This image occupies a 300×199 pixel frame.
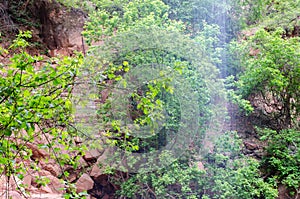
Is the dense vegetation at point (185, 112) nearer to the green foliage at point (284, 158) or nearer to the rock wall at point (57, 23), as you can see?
the green foliage at point (284, 158)

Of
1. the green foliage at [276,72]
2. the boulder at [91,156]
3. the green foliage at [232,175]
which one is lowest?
the boulder at [91,156]

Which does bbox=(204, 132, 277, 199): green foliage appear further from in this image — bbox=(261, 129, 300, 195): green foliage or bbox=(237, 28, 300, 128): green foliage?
bbox=(237, 28, 300, 128): green foliage

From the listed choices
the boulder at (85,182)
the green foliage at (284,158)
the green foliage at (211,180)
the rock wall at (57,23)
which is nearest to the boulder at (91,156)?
the boulder at (85,182)

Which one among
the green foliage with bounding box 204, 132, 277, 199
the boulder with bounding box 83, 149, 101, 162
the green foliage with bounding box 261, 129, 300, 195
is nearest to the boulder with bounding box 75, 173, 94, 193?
the boulder with bounding box 83, 149, 101, 162

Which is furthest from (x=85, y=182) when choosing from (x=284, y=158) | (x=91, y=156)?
(x=284, y=158)

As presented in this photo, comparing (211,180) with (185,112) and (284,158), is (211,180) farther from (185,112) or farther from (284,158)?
(284,158)

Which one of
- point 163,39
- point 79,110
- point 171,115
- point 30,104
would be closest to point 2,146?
point 30,104

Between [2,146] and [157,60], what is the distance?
3.41 m

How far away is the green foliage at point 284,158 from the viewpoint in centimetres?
430

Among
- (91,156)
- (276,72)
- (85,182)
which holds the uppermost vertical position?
(276,72)

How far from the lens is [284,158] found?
4543 mm

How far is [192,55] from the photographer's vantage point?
14.6ft

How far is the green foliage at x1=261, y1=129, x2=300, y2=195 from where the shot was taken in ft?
14.1

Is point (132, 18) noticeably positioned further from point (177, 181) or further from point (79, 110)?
point (177, 181)
